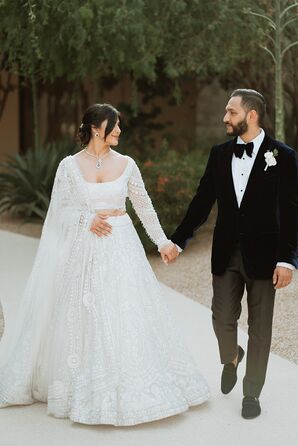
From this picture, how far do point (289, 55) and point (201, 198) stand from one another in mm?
8743

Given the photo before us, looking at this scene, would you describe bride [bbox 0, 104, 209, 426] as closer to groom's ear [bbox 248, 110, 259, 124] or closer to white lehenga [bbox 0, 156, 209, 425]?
white lehenga [bbox 0, 156, 209, 425]

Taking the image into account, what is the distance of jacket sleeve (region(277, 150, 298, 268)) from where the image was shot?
5.35m

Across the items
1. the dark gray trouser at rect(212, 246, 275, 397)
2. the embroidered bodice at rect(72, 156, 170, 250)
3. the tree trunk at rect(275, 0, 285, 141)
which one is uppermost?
the tree trunk at rect(275, 0, 285, 141)

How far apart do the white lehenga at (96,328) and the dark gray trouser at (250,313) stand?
0.98 ft

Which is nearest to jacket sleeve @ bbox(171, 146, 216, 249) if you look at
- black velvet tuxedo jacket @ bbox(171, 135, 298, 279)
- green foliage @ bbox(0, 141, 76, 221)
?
black velvet tuxedo jacket @ bbox(171, 135, 298, 279)

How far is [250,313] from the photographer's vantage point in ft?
18.2

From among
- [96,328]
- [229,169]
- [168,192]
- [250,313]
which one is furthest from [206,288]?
Result: [96,328]

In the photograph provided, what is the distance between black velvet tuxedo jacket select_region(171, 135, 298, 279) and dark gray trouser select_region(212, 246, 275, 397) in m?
0.06

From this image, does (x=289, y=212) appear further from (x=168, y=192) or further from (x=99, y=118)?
(x=168, y=192)

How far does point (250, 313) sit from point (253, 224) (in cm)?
53

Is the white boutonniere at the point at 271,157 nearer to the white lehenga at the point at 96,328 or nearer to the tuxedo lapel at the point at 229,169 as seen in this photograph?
the tuxedo lapel at the point at 229,169

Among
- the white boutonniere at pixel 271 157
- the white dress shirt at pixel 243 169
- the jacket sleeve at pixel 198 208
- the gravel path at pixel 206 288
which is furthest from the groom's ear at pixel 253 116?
the gravel path at pixel 206 288

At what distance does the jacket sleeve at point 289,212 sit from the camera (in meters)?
5.35

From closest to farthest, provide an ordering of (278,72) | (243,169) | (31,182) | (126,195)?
(243,169) → (126,195) → (278,72) → (31,182)
